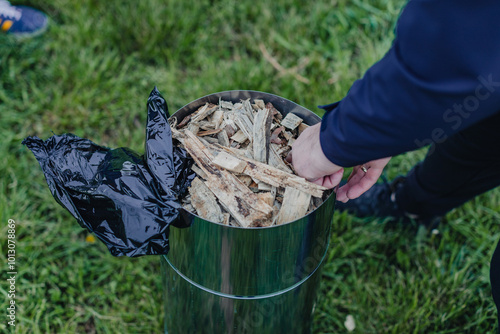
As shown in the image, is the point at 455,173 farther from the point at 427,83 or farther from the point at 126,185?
the point at 126,185

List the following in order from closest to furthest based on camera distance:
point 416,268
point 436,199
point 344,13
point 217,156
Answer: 1. point 217,156
2. point 436,199
3. point 416,268
4. point 344,13

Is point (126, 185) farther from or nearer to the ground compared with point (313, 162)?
nearer to the ground

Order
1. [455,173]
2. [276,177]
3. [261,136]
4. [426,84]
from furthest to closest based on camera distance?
[455,173] → [261,136] → [276,177] → [426,84]

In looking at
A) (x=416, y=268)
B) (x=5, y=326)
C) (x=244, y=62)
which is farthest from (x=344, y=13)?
(x=5, y=326)

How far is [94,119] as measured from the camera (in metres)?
3.10

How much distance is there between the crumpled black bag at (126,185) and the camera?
148 centimetres

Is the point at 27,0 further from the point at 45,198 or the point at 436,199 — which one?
the point at 436,199

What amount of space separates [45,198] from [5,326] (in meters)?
0.78

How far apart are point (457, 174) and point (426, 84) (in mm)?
1199

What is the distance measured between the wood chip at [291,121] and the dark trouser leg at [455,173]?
77 centimetres

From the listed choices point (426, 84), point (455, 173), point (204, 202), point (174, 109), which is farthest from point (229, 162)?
point (174, 109)

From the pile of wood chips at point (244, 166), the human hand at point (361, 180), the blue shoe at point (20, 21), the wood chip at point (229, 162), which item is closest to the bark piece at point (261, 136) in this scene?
the pile of wood chips at point (244, 166)

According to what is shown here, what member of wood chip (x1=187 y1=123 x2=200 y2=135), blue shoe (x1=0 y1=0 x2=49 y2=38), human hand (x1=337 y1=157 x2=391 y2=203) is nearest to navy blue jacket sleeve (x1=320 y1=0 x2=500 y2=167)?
human hand (x1=337 y1=157 x2=391 y2=203)

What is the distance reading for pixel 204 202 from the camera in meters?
1.57
